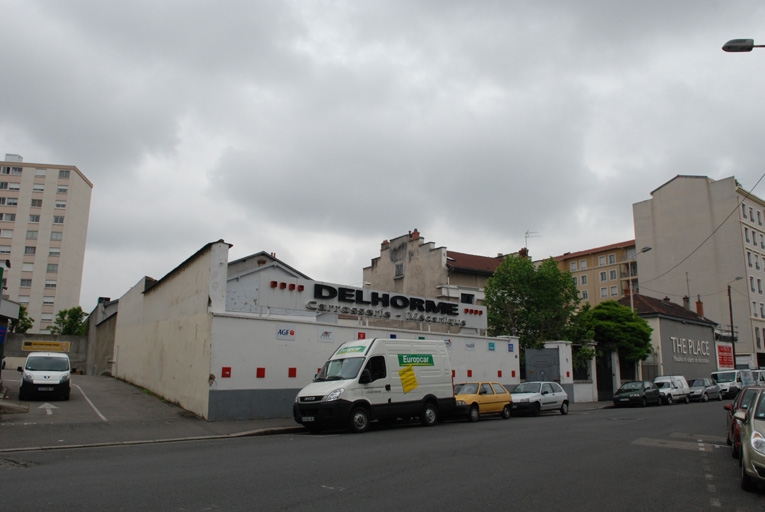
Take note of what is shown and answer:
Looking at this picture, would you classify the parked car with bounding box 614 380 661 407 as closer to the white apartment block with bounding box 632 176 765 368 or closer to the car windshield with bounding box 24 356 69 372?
the car windshield with bounding box 24 356 69 372

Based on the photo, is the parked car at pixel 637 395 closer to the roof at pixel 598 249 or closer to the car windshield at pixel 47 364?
the car windshield at pixel 47 364

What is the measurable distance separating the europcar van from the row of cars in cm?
1344

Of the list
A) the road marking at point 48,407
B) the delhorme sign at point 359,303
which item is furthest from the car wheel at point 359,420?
the road marking at point 48,407

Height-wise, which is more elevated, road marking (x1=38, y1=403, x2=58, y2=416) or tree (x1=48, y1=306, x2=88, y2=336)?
tree (x1=48, y1=306, x2=88, y2=336)

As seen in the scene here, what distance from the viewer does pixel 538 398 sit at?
2273 cm

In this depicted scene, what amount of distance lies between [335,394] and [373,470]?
6057 mm

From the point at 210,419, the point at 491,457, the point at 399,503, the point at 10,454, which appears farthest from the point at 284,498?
the point at 210,419

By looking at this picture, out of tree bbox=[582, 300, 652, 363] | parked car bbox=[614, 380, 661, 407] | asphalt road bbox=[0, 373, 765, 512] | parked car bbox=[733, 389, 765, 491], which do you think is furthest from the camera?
tree bbox=[582, 300, 652, 363]

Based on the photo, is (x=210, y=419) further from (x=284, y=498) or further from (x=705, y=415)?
(x=705, y=415)

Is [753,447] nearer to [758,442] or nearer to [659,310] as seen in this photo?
[758,442]

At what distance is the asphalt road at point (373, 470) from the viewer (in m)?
6.94

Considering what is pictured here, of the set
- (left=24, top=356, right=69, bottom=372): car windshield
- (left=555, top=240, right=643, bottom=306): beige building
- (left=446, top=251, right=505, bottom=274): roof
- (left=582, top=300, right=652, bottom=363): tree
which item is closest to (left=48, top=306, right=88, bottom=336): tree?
(left=446, top=251, right=505, bottom=274): roof

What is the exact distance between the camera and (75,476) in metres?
8.30

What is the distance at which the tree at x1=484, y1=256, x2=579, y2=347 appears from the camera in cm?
3419
